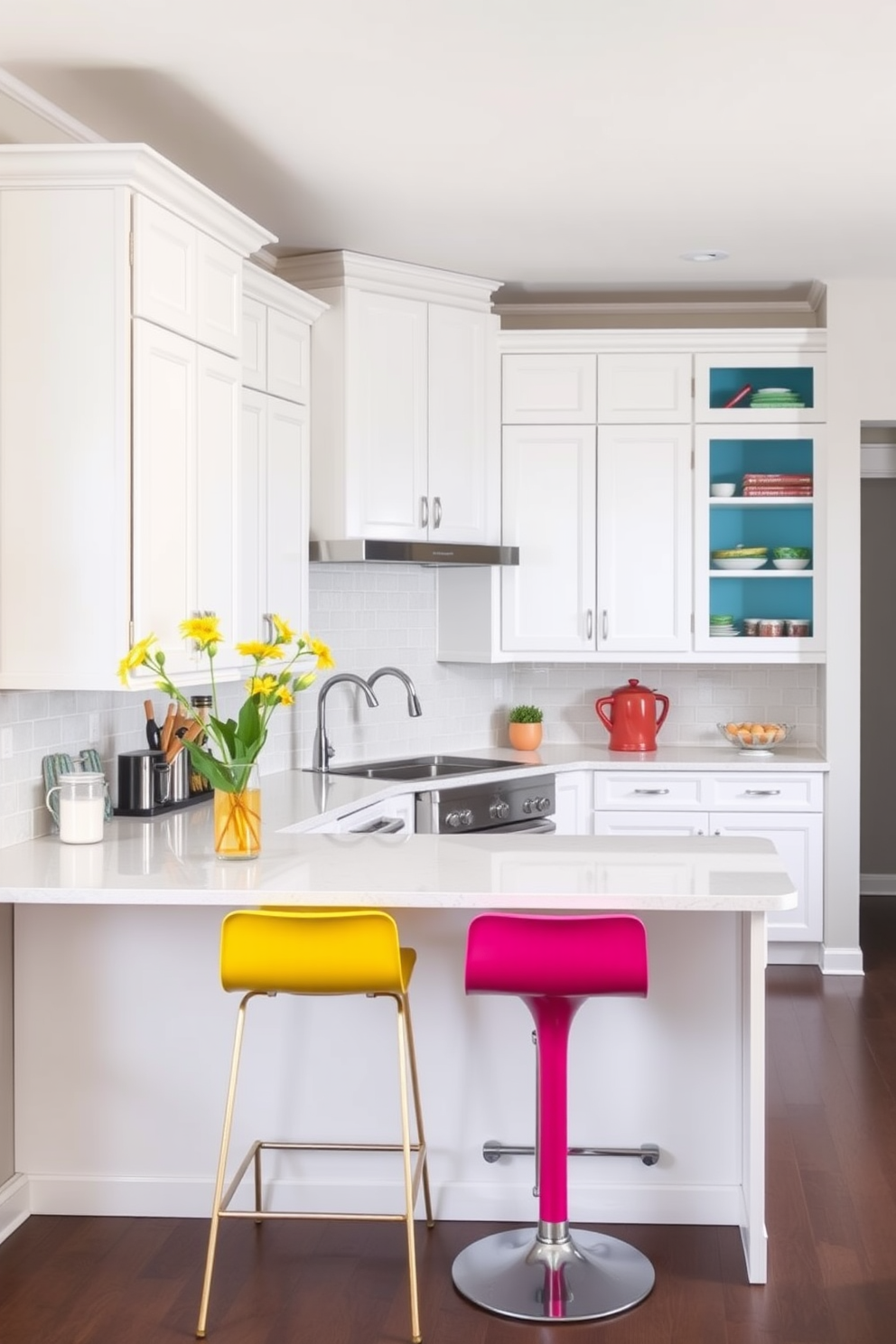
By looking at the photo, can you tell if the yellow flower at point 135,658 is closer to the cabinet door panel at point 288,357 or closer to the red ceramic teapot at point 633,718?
the cabinet door panel at point 288,357

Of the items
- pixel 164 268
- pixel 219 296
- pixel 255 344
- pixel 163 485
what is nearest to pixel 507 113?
pixel 219 296

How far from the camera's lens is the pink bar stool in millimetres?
2803

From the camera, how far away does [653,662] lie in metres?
6.20

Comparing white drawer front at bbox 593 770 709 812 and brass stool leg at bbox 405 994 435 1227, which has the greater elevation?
white drawer front at bbox 593 770 709 812

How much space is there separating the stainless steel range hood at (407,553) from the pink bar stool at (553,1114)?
2.34 metres

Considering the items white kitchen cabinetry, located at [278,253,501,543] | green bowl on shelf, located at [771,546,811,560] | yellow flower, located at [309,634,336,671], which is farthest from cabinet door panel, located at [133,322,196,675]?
green bowl on shelf, located at [771,546,811,560]

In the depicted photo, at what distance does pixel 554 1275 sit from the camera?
9.80 ft

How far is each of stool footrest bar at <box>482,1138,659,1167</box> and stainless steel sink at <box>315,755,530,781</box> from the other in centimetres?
216

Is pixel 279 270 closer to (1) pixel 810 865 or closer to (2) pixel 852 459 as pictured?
(2) pixel 852 459

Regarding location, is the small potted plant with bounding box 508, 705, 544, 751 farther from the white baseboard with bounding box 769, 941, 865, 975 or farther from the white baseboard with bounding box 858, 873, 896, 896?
the white baseboard with bounding box 858, 873, 896, 896

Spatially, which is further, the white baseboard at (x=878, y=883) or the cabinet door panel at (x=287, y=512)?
the white baseboard at (x=878, y=883)

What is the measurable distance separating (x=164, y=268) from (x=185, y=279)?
13 centimetres

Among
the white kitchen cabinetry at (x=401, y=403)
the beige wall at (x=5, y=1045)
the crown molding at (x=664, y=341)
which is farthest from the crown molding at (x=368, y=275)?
the beige wall at (x=5, y=1045)

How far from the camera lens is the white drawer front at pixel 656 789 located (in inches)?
225
